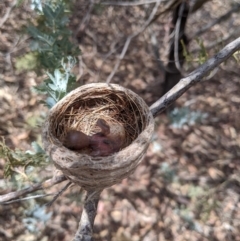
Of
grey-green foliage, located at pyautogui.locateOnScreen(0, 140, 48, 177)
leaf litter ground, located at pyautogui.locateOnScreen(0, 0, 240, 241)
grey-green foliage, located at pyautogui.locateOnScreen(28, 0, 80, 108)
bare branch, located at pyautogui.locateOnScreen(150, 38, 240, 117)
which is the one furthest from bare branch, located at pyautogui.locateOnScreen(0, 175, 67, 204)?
leaf litter ground, located at pyautogui.locateOnScreen(0, 0, 240, 241)

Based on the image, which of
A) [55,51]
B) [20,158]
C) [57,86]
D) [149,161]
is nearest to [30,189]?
[20,158]

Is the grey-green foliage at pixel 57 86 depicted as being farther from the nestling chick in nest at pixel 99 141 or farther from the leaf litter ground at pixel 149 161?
the leaf litter ground at pixel 149 161

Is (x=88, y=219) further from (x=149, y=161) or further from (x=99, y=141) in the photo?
(x=149, y=161)

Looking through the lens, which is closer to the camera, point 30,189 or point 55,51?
point 30,189

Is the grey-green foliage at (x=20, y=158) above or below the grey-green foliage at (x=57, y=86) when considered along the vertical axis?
below

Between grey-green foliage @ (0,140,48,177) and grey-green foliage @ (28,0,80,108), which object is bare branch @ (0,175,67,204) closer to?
grey-green foliage @ (0,140,48,177)

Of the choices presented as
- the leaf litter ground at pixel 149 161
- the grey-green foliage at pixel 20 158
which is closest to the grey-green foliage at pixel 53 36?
the grey-green foliage at pixel 20 158

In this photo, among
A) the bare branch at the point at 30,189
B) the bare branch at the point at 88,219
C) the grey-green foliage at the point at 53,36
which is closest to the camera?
the bare branch at the point at 88,219
